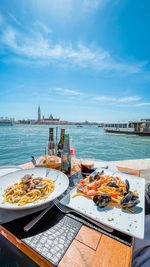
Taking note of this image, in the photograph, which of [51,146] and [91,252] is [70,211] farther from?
[51,146]

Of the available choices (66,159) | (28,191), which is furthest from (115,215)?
(66,159)

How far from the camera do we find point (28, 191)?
2.48 ft

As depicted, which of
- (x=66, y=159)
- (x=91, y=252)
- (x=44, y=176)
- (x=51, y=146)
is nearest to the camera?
(x=91, y=252)

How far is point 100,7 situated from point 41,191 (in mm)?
6789

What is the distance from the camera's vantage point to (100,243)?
0.48 metres

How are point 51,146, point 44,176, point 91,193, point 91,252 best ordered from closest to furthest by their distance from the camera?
point 91,252
point 91,193
point 44,176
point 51,146

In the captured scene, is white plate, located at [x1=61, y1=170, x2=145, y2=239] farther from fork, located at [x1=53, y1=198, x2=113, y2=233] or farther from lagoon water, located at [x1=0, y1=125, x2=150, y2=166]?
lagoon water, located at [x1=0, y1=125, x2=150, y2=166]

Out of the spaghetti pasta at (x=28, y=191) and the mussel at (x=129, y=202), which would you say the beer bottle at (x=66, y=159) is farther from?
the mussel at (x=129, y=202)

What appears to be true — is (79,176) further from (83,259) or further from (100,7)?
(100,7)

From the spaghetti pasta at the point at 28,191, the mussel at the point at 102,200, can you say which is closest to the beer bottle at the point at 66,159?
the spaghetti pasta at the point at 28,191

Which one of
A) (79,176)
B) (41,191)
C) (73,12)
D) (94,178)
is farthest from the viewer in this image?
(73,12)

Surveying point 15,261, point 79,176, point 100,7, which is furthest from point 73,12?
point 15,261

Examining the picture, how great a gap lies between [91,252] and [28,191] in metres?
0.47

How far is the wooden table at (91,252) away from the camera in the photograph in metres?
0.41
